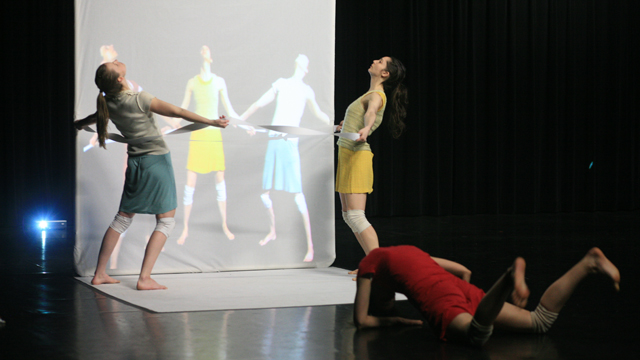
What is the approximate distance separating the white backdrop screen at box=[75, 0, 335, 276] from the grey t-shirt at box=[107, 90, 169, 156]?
1.31 feet

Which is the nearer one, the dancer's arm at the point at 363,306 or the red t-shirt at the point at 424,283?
the red t-shirt at the point at 424,283

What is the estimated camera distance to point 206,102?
377 cm

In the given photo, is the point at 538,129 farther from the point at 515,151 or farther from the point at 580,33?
the point at 580,33

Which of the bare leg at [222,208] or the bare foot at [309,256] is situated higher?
the bare leg at [222,208]

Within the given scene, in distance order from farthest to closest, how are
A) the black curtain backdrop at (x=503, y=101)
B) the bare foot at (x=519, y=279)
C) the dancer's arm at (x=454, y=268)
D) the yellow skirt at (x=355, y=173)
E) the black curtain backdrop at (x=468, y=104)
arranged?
the black curtain backdrop at (x=503, y=101)
the black curtain backdrop at (x=468, y=104)
the yellow skirt at (x=355, y=173)
the dancer's arm at (x=454, y=268)
the bare foot at (x=519, y=279)

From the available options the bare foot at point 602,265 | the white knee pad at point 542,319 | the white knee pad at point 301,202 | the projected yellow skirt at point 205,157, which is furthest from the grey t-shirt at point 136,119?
the bare foot at point 602,265

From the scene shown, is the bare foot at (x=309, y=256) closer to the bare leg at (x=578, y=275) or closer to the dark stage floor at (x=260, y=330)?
the dark stage floor at (x=260, y=330)

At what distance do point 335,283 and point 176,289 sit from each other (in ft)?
2.62

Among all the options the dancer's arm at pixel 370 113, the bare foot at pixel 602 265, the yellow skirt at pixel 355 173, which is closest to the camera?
the bare foot at pixel 602 265

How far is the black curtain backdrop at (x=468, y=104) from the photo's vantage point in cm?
621

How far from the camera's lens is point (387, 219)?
24.1ft

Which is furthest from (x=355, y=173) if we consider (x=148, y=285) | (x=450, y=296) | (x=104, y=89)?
(x=450, y=296)

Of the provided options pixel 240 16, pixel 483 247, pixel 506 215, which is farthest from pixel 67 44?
pixel 506 215

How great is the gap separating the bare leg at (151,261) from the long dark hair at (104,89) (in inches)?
20.2
